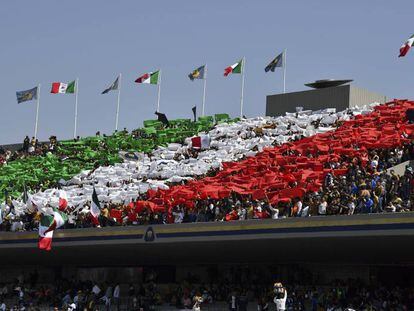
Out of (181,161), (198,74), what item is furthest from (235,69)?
(181,161)

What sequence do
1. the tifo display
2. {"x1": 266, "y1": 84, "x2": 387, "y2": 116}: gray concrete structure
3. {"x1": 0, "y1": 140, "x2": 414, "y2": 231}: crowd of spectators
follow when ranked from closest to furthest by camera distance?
{"x1": 0, "y1": 140, "x2": 414, "y2": 231}: crowd of spectators → the tifo display → {"x1": 266, "y1": 84, "x2": 387, "y2": 116}: gray concrete structure

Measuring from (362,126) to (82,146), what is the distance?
23322 millimetres

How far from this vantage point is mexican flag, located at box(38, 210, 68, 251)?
43844 millimetres

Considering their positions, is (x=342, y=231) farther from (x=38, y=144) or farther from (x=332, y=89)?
(x=38, y=144)

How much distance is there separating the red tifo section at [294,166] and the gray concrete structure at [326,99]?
266 inches

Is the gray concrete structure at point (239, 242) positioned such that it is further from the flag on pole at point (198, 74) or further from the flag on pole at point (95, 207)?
the flag on pole at point (198, 74)

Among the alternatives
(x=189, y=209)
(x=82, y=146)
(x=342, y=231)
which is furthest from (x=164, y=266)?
(x=82, y=146)

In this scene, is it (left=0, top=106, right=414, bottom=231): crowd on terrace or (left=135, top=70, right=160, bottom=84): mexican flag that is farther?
(left=135, top=70, right=160, bottom=84): mexican flag

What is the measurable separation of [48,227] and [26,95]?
3624cm

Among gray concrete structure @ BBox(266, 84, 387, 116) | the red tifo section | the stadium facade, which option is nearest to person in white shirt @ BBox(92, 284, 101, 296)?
the stadium facade

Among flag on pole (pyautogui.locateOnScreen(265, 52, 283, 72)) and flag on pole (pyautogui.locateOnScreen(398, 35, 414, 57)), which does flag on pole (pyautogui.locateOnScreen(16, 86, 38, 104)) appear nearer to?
flag on pole (pyautogui.locateOnScreen(265, 52, 283, 72))

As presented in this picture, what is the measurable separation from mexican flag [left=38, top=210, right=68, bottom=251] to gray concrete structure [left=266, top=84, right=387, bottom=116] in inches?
892

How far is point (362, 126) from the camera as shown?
5291cm

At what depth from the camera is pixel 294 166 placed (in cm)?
4550
